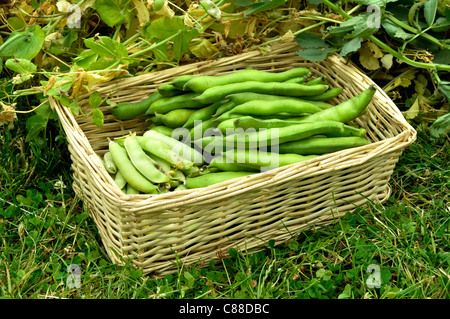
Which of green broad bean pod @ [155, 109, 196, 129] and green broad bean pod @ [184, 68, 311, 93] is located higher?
green broad bean pod @ [184, 68, 311, 93]

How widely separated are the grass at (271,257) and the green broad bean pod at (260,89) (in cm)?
49

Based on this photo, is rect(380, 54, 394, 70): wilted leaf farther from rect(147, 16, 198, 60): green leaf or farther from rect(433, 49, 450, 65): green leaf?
rect(147, 16, 198, 60): green leaf

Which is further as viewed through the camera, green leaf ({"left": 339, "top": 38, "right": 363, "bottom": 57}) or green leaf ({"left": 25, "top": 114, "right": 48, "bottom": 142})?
green leaf ({"left": 25, "top": 114, "right": 48, "bottom": 142})

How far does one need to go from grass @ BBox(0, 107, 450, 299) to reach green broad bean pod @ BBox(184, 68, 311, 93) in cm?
58

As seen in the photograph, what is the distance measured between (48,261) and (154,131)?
583 mm

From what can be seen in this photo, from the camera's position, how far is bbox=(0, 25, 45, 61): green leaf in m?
2.23

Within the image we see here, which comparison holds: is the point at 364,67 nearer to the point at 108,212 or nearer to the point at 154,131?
the point at 154,131

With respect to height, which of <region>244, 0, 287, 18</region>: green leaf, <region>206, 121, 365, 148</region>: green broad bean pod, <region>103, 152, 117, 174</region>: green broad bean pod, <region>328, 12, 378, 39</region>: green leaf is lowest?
<region>103, 152, 117, 174</region>: green broad bean pod

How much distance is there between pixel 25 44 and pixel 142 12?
18.9 inches

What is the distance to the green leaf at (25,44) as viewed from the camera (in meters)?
2.23

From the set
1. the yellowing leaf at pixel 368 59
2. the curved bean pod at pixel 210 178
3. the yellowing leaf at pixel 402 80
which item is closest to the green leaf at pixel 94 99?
the curved bean pod at pixel 210 178

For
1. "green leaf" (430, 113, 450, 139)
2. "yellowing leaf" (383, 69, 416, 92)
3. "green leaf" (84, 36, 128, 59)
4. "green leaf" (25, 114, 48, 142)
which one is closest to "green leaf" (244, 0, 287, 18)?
"green leaf" (84, 36, 128, 59)

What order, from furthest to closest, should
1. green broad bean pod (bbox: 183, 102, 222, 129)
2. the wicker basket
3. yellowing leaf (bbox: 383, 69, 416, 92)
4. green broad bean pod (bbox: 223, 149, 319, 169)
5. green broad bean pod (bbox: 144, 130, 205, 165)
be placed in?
yellowing leaf (bbox: 383, 69, 416, 92), green broad bean pod (bbox: 183, 102, 222, 129), green broad bean pod (bbox: 144, 130, 205, 165), green broad bean pod (bbox: 223, 149, 319, 169), the wicker basket

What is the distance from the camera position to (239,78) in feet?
7.19
